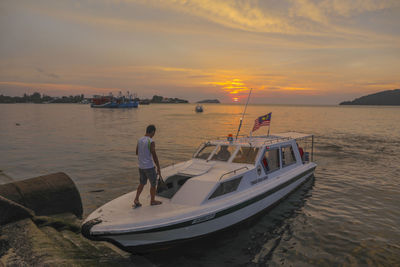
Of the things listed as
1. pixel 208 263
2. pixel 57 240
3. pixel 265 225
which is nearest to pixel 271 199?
pixel 265 225

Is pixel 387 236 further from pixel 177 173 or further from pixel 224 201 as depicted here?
pixel 177 173

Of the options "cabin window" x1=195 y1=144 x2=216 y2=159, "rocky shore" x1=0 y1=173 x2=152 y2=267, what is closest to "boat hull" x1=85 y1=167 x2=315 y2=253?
"rocky shore" x1=0 y1=173 x2=152 y2=267

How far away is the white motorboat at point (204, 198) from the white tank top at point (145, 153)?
47.7 inches

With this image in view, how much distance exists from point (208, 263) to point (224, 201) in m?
→ 1.73

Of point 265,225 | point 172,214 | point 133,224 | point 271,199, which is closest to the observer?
point 133,224

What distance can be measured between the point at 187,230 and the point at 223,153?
4.14 metres

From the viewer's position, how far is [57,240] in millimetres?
6016

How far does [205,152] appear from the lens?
1048 centimetres

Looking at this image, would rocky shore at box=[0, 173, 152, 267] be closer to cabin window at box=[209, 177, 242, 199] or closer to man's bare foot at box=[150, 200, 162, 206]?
man's bare foot at box=[150, 200, 162, 206]

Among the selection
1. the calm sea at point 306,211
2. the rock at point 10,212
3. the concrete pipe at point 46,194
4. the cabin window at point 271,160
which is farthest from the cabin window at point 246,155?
the rock at point 10,212

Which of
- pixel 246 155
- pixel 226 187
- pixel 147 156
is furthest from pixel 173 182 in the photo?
pixel 246 155

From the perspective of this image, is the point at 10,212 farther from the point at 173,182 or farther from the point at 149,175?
the point at 173,182

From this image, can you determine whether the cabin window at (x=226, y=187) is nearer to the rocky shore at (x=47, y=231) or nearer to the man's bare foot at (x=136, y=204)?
the man's bare foot at (x=136, y=204)

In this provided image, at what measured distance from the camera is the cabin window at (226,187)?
24.8 feet
